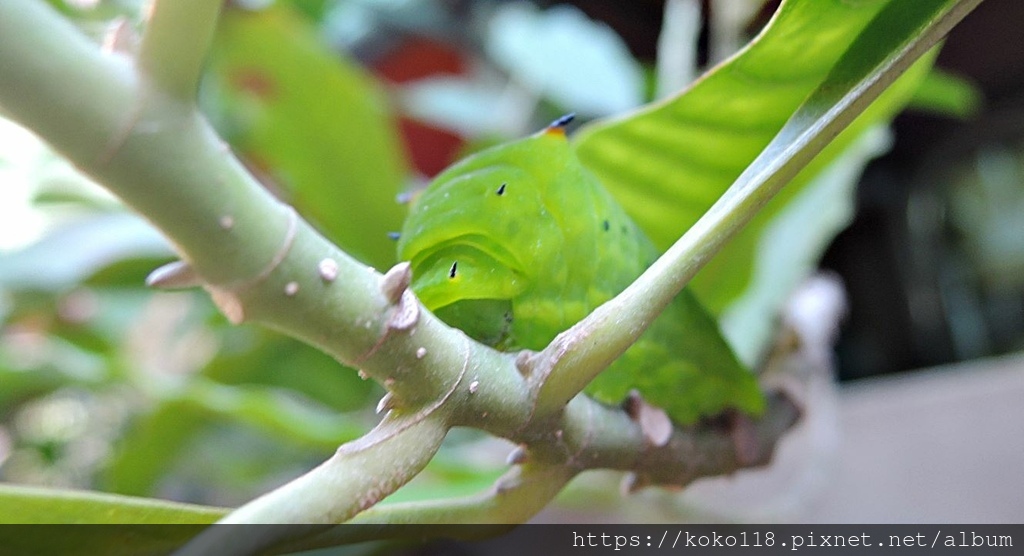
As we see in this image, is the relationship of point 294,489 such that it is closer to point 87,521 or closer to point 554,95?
point 87,521

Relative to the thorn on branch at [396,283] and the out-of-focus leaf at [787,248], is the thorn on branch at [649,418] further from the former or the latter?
the out-of-focus leaf at [787,248]

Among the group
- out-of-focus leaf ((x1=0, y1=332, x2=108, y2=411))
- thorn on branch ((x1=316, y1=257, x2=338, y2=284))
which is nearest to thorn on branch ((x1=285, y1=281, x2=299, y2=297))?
thorn on branch ((x1=316, y1=257, x2=338, y2=284))

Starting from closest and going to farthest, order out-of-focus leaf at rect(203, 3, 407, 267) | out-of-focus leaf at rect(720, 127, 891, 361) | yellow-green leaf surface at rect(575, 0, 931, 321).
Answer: yellow-green leaf surface at rect(575, 0, 931, 321), out-of-focus leaf at rect(720, 127, 891, 361), out-of-focus leaf at rect(203, 3, 407, 267)

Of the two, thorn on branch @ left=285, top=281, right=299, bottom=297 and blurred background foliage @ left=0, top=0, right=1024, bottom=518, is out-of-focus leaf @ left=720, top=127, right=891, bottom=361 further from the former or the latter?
thorn on branch @ left=285, top=281, right=299, bottom=297

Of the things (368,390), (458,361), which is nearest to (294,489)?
(458,361)

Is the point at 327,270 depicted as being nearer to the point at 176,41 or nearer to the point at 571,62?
the point at 176,41

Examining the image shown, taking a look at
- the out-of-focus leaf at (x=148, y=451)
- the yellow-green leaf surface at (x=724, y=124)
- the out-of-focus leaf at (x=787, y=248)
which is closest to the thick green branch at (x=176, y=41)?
the yellow-green leaf surface at (x=724, y=124)
